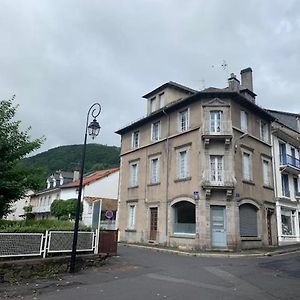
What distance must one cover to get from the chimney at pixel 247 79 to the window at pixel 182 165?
8.61m

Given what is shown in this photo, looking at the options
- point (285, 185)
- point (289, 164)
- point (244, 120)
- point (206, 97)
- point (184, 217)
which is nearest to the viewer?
point (206, 97)

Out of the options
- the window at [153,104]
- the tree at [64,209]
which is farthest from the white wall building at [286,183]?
the tree at [64,209]

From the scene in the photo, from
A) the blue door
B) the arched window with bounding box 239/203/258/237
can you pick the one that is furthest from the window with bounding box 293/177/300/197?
the blue door

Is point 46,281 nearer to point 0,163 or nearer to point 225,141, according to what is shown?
point 0,163

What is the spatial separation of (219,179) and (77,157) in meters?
40.9

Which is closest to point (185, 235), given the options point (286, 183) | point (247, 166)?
point (247, 166)

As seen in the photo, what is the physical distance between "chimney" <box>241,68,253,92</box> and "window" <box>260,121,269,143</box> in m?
3.30

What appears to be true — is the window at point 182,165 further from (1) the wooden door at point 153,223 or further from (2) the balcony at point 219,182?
(1) the wooden door at point 153,223

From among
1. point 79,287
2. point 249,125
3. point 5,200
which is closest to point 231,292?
point 79,287

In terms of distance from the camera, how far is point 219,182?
1978 cm

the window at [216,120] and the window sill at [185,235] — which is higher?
the window at [216,120]

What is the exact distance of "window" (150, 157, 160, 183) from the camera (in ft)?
78.3

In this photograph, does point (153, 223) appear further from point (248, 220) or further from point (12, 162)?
point (12, 162)

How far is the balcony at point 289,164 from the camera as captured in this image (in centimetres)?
2558
